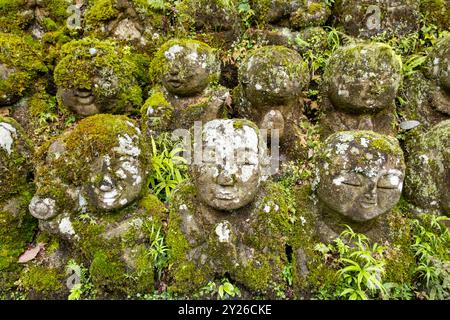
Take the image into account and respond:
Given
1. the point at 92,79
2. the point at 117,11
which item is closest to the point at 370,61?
the point at 92,79

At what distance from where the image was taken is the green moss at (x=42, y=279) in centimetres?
375

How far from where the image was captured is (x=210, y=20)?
21.2 ft

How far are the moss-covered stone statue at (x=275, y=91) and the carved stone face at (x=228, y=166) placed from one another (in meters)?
1.52

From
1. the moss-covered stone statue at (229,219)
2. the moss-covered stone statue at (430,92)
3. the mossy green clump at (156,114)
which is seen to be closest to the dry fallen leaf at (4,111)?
the mossy green clump at (156,114)

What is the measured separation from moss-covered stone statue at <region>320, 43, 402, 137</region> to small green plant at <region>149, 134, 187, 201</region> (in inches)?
91.1

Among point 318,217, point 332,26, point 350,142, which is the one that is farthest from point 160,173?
point 332,26

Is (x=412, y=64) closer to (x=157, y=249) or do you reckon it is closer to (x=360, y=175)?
(x=360, y=175)

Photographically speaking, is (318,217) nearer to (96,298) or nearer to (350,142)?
(350,142)

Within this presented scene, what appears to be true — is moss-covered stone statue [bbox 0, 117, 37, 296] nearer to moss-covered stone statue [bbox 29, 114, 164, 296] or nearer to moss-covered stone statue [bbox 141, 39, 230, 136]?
moss-covered stone statue [bbox 29, 114, 164, 296]

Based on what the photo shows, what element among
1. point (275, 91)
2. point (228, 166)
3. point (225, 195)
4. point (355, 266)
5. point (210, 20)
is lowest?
point (355, 266)

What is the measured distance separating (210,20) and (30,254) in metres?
4.70

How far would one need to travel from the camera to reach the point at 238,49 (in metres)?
6.51

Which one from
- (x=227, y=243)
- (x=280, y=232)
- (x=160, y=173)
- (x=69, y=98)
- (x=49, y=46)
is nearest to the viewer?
(x=227, y=243)

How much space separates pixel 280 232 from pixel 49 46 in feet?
17.4
